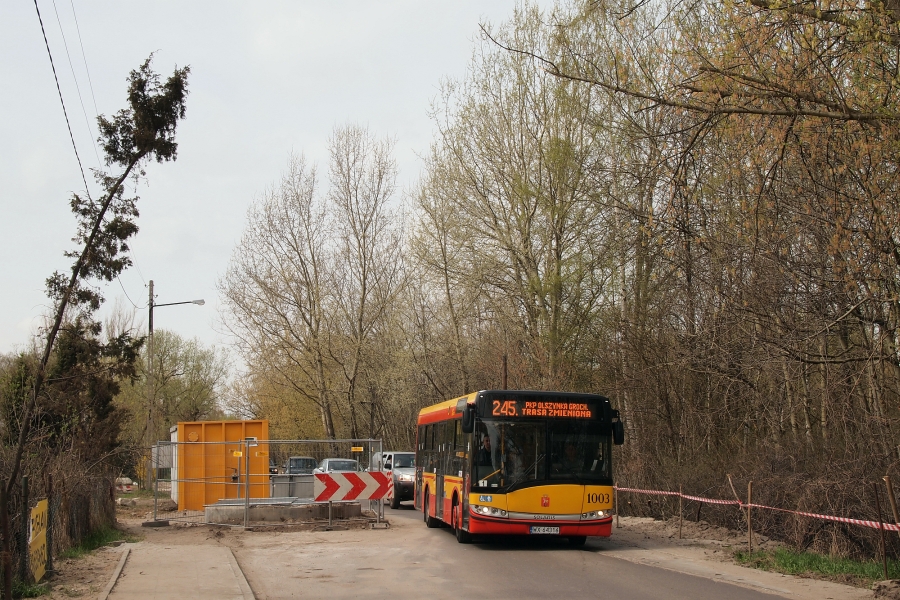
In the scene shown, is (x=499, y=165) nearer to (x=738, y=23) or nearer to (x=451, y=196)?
(x=451, y=196)

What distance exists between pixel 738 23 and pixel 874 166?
9.81ft

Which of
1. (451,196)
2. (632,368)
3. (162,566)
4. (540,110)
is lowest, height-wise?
(162,566)

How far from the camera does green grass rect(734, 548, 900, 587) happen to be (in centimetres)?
1188

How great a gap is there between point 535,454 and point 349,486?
19.7 feet

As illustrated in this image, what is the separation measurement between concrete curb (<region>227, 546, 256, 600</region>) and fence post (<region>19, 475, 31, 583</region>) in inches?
101

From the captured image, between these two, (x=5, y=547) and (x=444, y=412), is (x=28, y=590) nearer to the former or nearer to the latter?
(x=5, y=547)

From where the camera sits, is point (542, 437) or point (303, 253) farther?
point (303, 253)

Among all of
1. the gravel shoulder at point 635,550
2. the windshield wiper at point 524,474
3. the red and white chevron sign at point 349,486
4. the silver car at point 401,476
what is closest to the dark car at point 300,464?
the silver car at point 401,476

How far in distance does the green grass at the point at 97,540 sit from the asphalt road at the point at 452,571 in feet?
8.69

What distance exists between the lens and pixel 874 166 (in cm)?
1156

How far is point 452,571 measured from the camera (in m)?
13.2

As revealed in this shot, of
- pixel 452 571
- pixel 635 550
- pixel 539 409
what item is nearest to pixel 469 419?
pixel 539 409

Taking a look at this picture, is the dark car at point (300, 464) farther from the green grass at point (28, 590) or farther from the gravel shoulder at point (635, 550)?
the green grass at point (28, 590)

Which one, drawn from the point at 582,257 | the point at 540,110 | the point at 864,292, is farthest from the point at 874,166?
the point at 540,110
